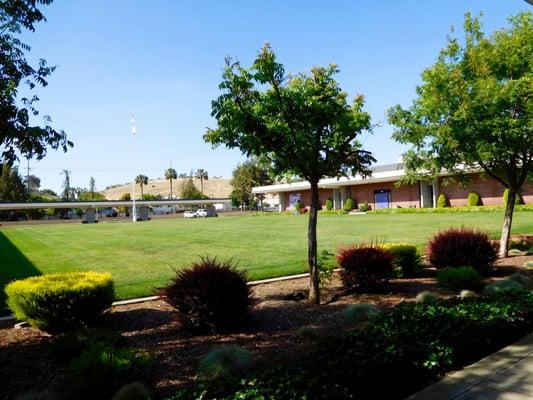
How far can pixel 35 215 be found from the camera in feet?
329

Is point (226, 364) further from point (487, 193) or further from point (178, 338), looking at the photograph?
point (487, 193)

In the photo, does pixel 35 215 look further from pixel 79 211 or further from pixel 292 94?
pixel 292 94

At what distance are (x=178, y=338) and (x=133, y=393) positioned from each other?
2.35 m

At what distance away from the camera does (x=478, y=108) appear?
36.9 feet

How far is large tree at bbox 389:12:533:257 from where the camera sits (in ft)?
36.4

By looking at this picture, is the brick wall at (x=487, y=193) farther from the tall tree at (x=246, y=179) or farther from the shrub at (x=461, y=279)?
the tall tree at (x=246, y=179)

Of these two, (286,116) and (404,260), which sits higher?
(286,116)

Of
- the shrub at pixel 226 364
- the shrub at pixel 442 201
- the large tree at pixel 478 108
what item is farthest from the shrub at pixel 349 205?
the shrub at pixel 226 364

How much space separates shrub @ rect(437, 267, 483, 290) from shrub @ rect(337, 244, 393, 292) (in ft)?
3.56

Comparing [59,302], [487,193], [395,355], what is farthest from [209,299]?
[487,193]

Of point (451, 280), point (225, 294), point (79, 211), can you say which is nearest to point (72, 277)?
point (225, 294)

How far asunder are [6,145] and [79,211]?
114 meters

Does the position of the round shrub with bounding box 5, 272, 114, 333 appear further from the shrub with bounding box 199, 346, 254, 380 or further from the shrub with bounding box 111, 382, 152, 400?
the shrub with bounding box 111, 382, 152, 400

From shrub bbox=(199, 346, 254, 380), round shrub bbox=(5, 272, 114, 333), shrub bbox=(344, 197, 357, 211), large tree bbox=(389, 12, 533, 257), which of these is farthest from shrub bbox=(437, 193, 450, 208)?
shrub bbox=(199, 346, 254, 380)
